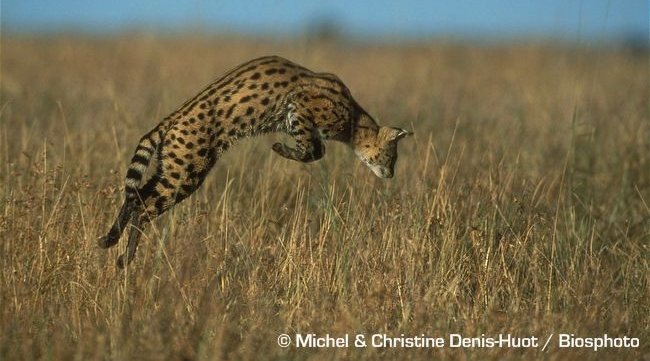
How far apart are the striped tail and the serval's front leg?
65 centimetres

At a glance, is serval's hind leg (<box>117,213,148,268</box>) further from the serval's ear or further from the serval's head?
the serval's ear

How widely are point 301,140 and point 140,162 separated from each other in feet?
2.96

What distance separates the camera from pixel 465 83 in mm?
14422

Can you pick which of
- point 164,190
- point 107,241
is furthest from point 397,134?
point 107,241

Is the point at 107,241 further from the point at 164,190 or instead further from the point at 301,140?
the point at 301,140

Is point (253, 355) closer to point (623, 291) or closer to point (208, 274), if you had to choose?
point (208, 274)

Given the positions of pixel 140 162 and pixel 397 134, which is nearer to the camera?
pixel 140 162

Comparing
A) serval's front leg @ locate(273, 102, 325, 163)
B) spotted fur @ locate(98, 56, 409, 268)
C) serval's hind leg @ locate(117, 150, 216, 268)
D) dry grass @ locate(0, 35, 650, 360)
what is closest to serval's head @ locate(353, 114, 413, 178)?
dry grass @ locate(0, 35, 650, 360)

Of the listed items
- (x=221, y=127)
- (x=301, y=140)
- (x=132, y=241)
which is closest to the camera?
(x=132, y=241)

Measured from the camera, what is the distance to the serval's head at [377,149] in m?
6.39

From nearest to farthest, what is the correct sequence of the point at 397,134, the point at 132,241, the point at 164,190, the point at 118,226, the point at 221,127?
the point at 132,241, the point at 118,226, the point at 164,190, the point at 221,127, the point at 397,134

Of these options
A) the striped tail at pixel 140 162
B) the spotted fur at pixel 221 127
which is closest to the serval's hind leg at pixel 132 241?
the spotted fur at pixel 221 127

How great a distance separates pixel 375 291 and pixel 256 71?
64.3 inches

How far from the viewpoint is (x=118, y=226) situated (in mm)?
5211
